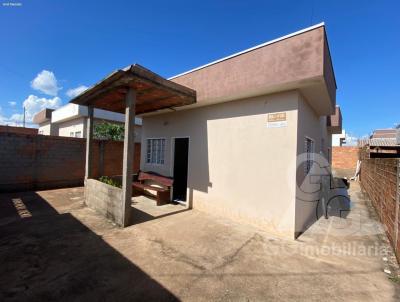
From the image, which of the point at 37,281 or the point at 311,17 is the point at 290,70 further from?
the point at 37,281

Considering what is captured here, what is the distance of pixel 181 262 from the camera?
136 inches

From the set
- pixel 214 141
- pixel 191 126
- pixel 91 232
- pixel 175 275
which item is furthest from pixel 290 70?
pixel 91 232

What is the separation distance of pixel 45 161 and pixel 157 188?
18.2 ft

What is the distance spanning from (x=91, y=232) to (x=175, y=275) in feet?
A: 8.13

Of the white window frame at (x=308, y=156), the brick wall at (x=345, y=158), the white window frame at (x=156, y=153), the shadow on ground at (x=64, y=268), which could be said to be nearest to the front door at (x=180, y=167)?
the white window frame at (x=156, y=153)

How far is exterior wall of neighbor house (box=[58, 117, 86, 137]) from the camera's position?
525 inches

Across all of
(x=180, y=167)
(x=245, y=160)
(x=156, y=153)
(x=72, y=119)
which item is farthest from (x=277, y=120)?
(x=72, y=119)

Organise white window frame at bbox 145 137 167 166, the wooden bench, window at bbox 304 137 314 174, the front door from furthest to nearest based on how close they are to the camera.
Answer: white window frame at bbox 145 137 167 166 < the front door < the wooden bench < window at bbox 304 137 314 174

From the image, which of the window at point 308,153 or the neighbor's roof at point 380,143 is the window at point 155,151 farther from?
the neighbor's roof at point 380,143

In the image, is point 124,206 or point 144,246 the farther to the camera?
point 124,206

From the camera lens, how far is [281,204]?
4727 mm

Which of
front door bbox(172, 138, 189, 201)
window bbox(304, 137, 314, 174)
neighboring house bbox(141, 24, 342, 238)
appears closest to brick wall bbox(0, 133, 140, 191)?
front door bbox(172, 138, 189, 201)

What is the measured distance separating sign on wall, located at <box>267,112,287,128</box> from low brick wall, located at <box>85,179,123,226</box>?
12.8 feet

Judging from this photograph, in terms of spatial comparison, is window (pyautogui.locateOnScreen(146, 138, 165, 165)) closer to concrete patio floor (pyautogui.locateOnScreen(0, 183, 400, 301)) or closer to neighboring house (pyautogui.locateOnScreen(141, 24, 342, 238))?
neighboring house (pyautogui.locateOnScreen(141, 24, 342, 238))
